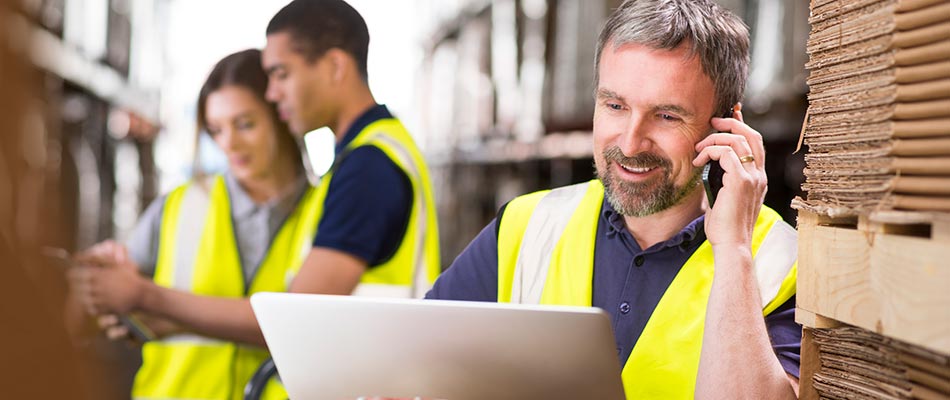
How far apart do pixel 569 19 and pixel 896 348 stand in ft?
19.0

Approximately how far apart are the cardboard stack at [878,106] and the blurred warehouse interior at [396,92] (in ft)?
3.87

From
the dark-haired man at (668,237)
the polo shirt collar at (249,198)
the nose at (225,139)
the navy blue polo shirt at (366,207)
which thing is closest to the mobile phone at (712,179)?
the dark-haired man at (668,237)

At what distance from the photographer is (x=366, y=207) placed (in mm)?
3199

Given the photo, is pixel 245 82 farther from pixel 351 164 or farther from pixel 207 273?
pixel 207 273

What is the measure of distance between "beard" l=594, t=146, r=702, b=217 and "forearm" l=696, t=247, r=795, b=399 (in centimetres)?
36

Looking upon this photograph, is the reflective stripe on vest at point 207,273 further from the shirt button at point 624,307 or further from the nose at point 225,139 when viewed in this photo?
the shirt button at point 624,307

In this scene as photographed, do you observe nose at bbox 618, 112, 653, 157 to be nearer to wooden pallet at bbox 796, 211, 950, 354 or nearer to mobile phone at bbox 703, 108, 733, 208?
mobile phone at bbox 703, 108, 733, 208

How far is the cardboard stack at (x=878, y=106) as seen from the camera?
137cm

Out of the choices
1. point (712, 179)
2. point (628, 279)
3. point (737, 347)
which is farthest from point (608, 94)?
point (737, 347)

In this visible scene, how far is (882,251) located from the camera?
1.44 meters

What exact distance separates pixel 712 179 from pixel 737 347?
0.42 metres

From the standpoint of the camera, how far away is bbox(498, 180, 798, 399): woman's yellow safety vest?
2.23 m

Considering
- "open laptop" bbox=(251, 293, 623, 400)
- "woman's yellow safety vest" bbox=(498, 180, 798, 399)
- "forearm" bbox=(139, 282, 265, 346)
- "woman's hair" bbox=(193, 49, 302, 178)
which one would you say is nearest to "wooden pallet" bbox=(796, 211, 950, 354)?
"open laptop" bbox=(251, 293, 623, 400)

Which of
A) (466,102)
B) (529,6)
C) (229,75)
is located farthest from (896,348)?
(466,102)
